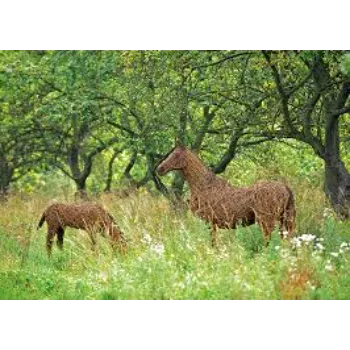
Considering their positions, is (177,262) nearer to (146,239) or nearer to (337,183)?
(146,239)

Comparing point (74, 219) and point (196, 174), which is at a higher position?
point (196, 174)

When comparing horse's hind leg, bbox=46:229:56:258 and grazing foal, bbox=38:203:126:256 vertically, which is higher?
grazing foal, bbox=38:203:126:256

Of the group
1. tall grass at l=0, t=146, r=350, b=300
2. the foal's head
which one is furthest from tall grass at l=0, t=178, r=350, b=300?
the foal's head

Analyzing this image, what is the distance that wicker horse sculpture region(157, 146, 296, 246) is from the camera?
9.38m

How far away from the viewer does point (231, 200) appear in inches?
378

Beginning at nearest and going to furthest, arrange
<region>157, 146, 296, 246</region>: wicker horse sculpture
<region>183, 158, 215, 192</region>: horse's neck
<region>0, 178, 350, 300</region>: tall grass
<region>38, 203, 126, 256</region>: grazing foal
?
<region>0, 178, 350, 300</region>: tall grass, <region>157, 146, 296, 246</region>: wicker horse sculpture, <region>183, 158, 215, 192</region>: horse's neck, <region>38, 203, 126, 256</region>: grazing foal

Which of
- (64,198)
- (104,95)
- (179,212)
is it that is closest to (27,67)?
(104,95)

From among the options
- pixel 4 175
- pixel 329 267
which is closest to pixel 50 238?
pixel 329 267

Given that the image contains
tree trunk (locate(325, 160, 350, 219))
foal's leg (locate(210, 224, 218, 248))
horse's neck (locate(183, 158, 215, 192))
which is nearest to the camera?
foal's leg (locate(210, 224, 218, 248))

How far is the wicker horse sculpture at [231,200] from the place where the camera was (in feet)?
30.8

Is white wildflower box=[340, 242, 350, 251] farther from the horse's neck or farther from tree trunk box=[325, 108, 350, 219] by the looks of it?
tree trunk box=[325, 108, 350, 219]

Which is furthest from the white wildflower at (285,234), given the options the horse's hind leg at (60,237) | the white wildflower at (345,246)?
the horse's hind leg at (60,237)

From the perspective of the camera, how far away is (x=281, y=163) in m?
11.8

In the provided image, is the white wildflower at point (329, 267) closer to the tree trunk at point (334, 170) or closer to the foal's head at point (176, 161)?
the foal's head at point (176, 161)
